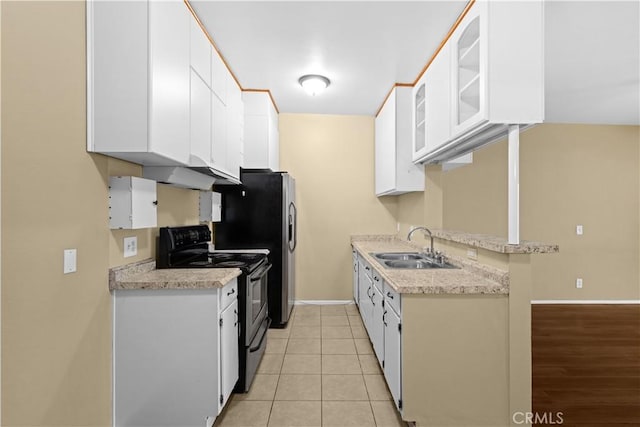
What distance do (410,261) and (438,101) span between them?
4.38 feet

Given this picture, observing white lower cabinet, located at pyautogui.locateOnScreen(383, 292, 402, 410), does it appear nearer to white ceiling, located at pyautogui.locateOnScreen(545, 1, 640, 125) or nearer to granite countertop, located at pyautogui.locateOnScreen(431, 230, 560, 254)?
granite countertop, located at pyautogui.locateOnScreen(431, 230, 560, 254)

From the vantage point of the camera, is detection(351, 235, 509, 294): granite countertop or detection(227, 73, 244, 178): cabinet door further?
detection(227, 73, 244, 178): cabinet door

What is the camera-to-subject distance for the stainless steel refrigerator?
324 cm

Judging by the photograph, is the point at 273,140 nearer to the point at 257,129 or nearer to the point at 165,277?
the point at 257,129

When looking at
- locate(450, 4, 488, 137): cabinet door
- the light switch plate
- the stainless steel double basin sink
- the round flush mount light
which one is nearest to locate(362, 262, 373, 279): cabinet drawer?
the stainless steel double basin sink

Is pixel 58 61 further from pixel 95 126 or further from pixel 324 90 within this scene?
pixel 324 90

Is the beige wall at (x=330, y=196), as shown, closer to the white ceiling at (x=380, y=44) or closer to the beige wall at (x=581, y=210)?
the white ceiling at (x=380, y=44)

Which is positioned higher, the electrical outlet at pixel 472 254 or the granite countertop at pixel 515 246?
the granite countertop at pixel 515 246

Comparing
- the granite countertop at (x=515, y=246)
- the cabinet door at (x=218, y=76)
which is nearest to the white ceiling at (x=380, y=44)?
the cabinet door at (x=218, y=76)

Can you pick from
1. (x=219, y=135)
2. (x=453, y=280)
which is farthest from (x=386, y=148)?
(x=453, y=280)

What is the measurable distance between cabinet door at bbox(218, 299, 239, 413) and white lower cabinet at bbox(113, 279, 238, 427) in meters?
0.06

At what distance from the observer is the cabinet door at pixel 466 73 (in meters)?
1.83

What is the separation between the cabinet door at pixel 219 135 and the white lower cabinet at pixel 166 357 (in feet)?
3.49

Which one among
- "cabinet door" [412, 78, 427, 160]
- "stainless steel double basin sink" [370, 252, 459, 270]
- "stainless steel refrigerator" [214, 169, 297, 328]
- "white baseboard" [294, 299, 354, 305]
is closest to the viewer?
"stainless steel double basin sink" [370, 252, 459, 270]
